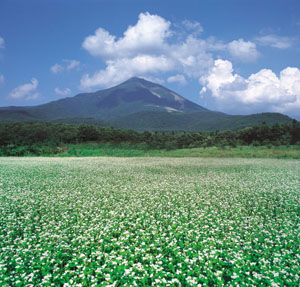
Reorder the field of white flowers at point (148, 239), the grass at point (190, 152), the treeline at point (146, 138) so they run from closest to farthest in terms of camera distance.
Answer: the field of white flowers at point (148, 239), the grass at point (190, 152), the treeline at point (146, 138)

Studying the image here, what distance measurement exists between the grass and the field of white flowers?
26434mm

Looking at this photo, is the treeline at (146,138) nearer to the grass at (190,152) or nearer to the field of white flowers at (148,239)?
the grass at (190,152)

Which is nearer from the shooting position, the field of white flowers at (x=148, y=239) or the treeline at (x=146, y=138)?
the field of white flowers at (x=148, y=239)

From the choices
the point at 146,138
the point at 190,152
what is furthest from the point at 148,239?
the point at 146,138

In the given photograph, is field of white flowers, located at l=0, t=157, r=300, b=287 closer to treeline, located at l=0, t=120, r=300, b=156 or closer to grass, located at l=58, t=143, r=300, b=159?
grass, located at l=58, t=143, r=300, b=159

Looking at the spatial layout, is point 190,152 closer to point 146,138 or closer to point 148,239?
point 146,138

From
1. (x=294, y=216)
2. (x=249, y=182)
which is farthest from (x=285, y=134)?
(x=294, y=216)

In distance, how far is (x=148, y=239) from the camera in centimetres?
604

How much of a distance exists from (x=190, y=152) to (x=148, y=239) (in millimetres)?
35646

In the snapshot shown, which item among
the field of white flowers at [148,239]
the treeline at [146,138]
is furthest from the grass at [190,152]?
the field of white flowers at [148,239]

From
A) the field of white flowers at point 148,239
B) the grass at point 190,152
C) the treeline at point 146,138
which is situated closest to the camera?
the field of white flowers at point 148,239

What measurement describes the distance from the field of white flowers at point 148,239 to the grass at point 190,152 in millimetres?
26434

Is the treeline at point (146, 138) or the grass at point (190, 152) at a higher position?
the treeline at point (146, 138)

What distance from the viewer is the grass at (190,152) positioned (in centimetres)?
3580
